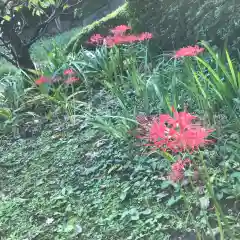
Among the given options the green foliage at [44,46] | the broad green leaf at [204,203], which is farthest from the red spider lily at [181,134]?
the green foliage at [44,46]

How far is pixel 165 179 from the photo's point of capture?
2.53 meters

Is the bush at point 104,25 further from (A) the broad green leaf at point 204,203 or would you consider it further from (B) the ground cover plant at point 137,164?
(A) the broad green leaf at point 204,203

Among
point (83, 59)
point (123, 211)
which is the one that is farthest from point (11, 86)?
point (123, 211)

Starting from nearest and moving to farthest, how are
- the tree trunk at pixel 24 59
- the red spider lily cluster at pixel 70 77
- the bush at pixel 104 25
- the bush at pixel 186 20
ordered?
the bush at pixel 186 20
the red spider lily cluster at pixel 70 77
the tree trunk at pixel 24 59
the bush at pixel 104 25

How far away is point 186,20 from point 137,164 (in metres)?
2.22

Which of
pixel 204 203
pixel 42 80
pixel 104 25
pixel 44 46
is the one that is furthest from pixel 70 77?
pixel 44 46

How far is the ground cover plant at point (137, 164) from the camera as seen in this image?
209 cm

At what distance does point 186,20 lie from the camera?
4477 millimetres

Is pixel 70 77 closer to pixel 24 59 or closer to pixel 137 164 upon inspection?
pixel 24 59

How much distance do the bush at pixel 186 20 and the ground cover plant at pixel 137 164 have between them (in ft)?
1.21

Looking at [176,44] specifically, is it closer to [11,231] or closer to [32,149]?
[32,149]

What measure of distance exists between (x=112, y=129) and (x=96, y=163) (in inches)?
11.1

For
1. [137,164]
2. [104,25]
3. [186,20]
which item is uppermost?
[104,25]

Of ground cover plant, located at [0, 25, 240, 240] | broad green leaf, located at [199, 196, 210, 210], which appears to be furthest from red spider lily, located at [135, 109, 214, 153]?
broad green leaf, located at [199, 196, 210, 210]
